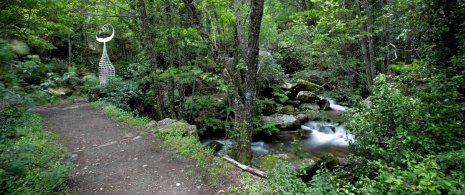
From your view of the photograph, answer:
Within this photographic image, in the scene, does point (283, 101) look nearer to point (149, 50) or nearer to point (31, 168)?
point (149, 50)

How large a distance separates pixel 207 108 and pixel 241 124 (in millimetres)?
5434

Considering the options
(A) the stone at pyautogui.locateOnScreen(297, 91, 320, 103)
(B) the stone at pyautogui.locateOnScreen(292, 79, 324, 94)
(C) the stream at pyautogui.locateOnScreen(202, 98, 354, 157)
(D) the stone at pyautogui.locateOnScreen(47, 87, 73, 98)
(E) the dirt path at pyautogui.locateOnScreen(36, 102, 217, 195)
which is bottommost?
(C) the stream at pyautogui.locateOnScreen(202, 98, 354, 157)

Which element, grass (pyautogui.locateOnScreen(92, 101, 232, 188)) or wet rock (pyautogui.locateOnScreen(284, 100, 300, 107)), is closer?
grass (pyautogui.locateOnScreen(92, 101, 232, 188))

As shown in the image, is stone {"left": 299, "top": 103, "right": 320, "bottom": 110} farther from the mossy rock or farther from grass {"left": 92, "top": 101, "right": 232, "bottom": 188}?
grass {"left": 92, "top": 101, "right": 232, "bottom": 188}

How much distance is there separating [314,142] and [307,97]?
4.14 metres

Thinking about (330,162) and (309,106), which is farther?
(309,106)

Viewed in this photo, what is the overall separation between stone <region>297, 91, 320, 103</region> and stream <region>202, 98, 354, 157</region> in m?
2.01

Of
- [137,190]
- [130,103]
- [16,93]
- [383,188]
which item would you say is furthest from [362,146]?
[130,103]

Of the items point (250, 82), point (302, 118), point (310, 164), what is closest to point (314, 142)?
point (302, 118)

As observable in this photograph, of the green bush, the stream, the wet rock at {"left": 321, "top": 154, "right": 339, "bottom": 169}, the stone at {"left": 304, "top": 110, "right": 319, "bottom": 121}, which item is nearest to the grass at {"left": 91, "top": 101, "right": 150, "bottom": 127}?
the green bush

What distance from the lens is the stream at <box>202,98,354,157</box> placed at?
8320 mm

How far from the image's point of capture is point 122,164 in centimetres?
475

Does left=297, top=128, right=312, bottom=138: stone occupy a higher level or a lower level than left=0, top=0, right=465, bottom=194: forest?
lower

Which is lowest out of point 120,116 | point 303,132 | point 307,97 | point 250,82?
point 303,132
